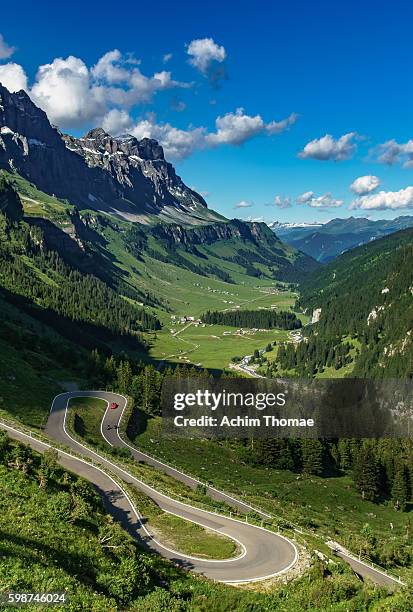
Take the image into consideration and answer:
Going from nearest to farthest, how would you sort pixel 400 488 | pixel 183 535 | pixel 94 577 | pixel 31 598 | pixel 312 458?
pixel 31 598 → pixel 94 577 → pixel 183 535 → pixel 400 488 → pixel 312 458

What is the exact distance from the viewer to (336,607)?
32.9 m

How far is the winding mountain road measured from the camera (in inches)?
1554

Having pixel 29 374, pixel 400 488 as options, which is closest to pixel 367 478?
pixel 400 488

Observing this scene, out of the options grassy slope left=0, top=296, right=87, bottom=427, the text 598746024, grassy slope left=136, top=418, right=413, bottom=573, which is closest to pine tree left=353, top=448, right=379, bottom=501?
grassy slope left=136, top=418, right=413, bottom=573

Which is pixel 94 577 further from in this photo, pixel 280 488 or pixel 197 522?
pixel 280 488

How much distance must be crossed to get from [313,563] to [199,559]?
1062 cm

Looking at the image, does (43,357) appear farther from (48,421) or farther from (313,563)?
(313,563)

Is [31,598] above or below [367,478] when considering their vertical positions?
above

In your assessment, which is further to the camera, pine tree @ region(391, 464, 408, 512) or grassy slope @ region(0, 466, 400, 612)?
pine tree @ region(391, 464, 408, 512)

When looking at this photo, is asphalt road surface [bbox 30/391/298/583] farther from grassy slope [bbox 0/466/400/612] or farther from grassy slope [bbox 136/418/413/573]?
grassy slope [bbox 136/418/413/573]

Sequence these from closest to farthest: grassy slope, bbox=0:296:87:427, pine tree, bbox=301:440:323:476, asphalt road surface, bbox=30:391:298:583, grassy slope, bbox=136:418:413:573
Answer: asphalt road surface, bbox=30:391:298:583 < grassy slope, bbox=136:418:413:573 < grassy slope, bbox=0:296:87:427 < pine tree, bbox=301:440:323:476

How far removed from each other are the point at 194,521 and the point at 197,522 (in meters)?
0.35

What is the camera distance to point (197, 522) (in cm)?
4866

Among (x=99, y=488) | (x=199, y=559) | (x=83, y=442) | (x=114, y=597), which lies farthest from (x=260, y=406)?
(x=114, y=597)
